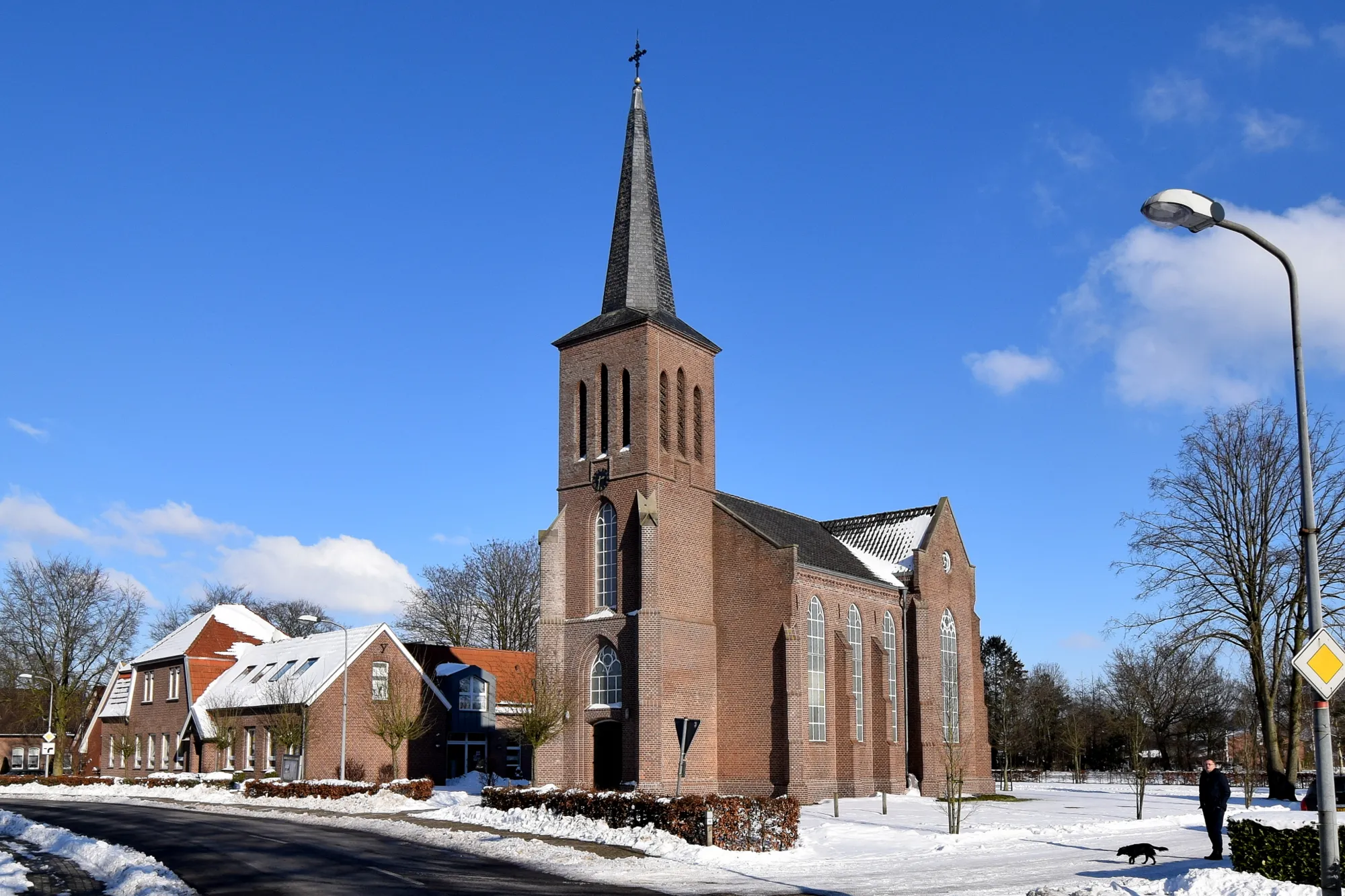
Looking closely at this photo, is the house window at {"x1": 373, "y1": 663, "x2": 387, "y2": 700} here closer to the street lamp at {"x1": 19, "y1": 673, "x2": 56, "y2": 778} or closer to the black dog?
the street lamp at {"x1": 19, "y1": 673, "x2": 56, "y2": 778}

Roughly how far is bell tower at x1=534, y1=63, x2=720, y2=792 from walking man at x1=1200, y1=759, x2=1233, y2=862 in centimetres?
1888

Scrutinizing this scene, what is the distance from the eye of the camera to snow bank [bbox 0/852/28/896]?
58.0ft

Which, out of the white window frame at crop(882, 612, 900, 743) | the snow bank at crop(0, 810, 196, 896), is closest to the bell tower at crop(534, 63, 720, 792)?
the white window frame at crop(882, 612, 900, 743)

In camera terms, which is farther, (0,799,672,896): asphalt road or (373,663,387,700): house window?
(373,663,387,700): house window

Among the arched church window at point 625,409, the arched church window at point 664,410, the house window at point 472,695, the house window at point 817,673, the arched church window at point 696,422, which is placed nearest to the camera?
the arched church window at point 625,409

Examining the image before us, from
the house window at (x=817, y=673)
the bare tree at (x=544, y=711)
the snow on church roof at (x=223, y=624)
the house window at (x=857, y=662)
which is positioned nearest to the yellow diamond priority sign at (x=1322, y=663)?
the bare tree at (x=544, y=711)

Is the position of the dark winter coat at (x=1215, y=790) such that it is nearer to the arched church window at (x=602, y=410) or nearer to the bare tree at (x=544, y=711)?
the bare tree at (x=544, y=711)

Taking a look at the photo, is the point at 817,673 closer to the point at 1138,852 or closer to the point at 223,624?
the point at 1138,852

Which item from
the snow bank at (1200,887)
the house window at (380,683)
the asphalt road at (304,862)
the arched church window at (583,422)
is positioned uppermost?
the arched church window at (583,422)

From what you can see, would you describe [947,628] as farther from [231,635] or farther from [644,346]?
[231,635]

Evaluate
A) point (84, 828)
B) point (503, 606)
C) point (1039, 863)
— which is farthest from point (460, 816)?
point (503, 606)

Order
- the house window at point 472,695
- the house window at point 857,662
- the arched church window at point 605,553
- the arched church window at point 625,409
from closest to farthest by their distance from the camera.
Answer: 1. the arched church window at point 605,553
2. the arched church window at point 625,409
3. the house window at point 857,662
4. the house window at point 472,695

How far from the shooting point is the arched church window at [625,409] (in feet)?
134

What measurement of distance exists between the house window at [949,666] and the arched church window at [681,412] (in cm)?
1521
